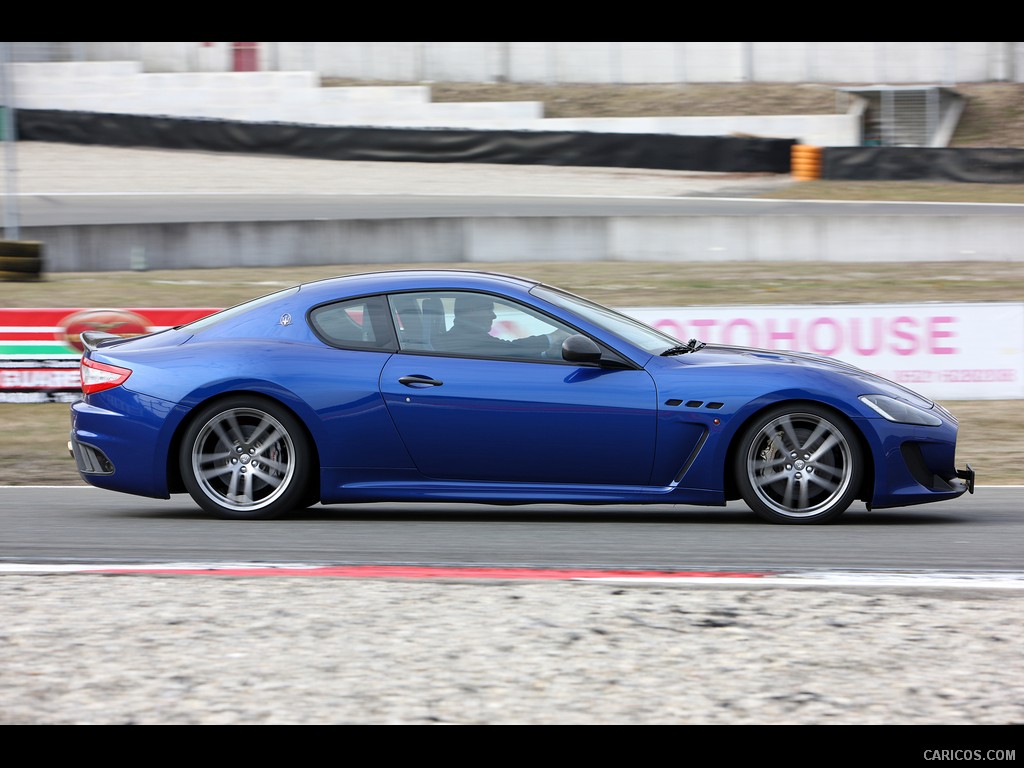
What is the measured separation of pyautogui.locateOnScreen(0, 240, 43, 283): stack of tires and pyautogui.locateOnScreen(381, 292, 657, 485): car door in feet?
40.5

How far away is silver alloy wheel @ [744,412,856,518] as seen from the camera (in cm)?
632

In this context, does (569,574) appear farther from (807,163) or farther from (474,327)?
(807,163)

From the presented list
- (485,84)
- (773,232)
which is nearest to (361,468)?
(773,232)

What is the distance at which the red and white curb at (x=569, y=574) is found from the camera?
4938mm

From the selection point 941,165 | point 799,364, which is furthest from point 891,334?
point 941,165

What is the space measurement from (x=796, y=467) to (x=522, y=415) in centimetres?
135

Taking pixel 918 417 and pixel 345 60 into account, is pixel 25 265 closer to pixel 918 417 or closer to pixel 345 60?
pixel 918 417

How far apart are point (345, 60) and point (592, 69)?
738 cm

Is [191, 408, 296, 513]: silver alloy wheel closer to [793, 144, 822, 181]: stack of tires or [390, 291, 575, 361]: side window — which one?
[390, 291, 575, 361]: side window

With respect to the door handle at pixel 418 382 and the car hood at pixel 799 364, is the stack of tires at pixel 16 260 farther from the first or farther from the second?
the car hood at pixel 799 364

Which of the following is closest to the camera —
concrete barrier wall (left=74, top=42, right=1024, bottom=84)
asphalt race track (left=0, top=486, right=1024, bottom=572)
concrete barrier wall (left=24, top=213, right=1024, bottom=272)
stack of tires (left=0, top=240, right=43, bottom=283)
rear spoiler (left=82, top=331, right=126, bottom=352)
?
asphalt race track (left=0, top=486, right=1024, bottom=572)

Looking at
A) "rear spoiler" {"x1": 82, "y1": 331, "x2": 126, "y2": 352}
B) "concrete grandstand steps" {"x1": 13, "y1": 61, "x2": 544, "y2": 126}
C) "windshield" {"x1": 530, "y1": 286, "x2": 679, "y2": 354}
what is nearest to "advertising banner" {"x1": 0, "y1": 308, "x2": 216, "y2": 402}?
"rear spoiler" {"x1": 82, "y1": 331, "x2": 126, "y2": 352}

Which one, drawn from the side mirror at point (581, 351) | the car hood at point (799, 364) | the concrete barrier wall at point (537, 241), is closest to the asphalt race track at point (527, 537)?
the car hood at point (799, 364)

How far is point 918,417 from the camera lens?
20.9ft
